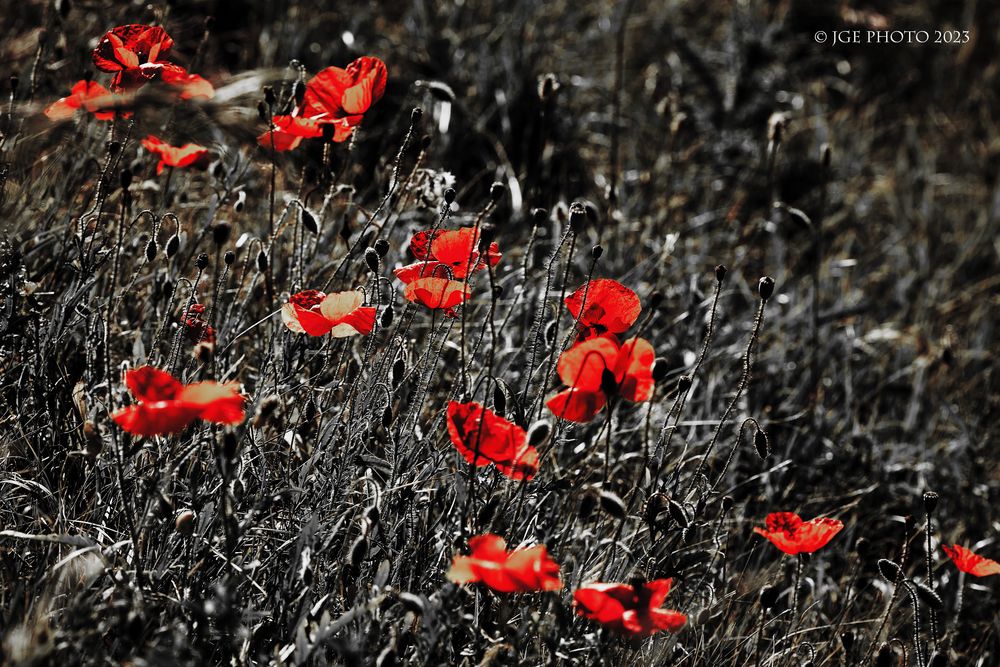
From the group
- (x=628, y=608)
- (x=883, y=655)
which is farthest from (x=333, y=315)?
(x=883, y=655)

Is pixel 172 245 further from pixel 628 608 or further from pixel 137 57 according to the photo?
pixel 628 608

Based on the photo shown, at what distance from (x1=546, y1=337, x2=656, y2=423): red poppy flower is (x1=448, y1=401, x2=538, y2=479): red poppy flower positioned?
85 millimetres

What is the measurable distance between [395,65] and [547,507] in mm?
2433

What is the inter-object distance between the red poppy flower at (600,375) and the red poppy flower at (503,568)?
11.5 inches

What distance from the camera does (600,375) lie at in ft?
5.36

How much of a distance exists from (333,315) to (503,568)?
0.57 metres

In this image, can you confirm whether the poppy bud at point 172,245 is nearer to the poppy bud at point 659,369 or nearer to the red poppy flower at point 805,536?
the poppy bud at point 659,369

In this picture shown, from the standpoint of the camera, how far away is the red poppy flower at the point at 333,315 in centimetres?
→ 171

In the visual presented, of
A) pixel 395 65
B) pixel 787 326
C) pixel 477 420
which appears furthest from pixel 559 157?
pixel 477 420

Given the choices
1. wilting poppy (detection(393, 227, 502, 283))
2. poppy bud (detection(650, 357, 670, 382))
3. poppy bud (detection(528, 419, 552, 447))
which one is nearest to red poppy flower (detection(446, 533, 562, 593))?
poppy bud (detection(528, 419, 552, 447))

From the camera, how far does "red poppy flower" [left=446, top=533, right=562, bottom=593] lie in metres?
1.41

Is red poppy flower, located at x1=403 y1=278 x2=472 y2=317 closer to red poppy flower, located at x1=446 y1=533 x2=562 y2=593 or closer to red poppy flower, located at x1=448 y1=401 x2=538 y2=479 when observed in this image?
red poppy flower, located at x1=448 y1=401 x2=538 y2=479

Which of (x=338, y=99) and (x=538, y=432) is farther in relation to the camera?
(x=338, y=99)

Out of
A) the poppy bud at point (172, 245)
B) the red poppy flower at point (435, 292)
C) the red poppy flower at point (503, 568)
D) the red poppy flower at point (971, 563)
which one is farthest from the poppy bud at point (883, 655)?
the poppy bud at point (172, 245)
